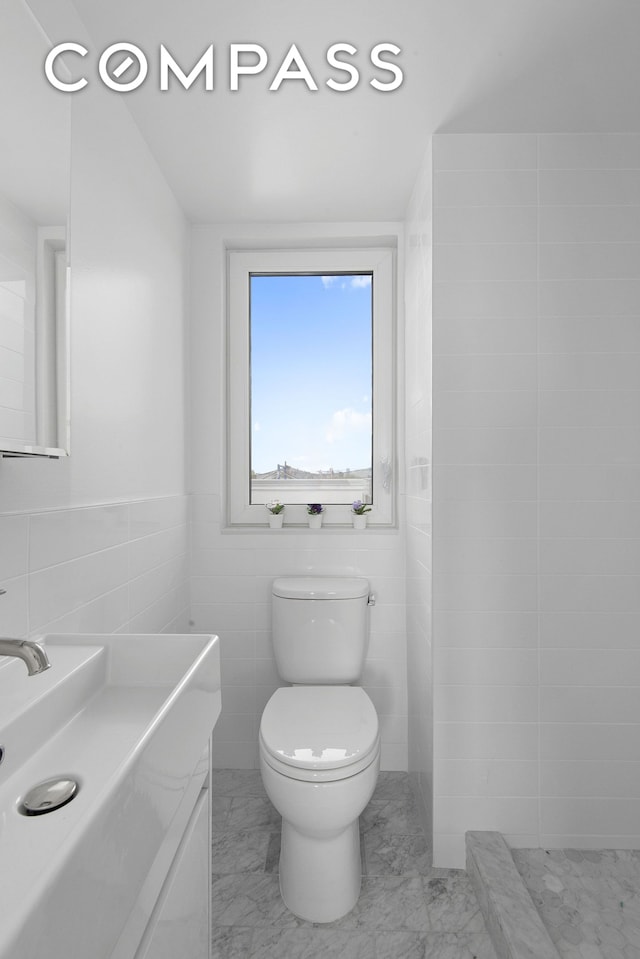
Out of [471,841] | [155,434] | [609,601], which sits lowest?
[471,841]

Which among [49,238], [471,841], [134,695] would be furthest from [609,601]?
[49,238]

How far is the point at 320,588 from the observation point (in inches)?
85.7

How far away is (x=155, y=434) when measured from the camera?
1.94m

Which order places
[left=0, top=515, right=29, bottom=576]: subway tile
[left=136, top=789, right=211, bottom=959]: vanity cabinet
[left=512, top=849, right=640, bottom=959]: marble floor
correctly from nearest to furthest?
1. [left=136, top=789, right=211, bottom=959]: vanity cabinet
2. [left=0, top=515, right=29, bottom=576]: subway tile
3. [left=512, top=849, right=640, bottom=959]: marble floor

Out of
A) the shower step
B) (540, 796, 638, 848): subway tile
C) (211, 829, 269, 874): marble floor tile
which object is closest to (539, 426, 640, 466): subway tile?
(540, 796, 638, 848): subway tile

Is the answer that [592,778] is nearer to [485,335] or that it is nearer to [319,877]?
[319,877]

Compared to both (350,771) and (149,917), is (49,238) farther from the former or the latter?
(350,771)

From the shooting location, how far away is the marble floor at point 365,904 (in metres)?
1.52

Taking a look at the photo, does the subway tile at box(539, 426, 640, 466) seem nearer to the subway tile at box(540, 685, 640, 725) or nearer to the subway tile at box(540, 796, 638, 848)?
the subway tile at box(540, 685, 640, 725)

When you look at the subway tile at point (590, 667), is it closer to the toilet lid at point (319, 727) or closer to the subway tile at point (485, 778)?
the subway tile at point (485, 778)

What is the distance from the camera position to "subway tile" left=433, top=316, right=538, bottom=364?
1.79m

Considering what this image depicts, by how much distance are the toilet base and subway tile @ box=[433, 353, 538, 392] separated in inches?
54.0

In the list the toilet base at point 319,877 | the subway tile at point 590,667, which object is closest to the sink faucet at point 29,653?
the toilet base at point 319,877

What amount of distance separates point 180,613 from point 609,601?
1.50m
